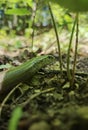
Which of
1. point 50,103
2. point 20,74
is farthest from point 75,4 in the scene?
point 20,74

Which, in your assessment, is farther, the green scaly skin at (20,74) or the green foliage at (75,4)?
the green scaly skin at (20,74)

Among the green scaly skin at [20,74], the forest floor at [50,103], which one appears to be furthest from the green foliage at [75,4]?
the green scaly skin at [20,74]

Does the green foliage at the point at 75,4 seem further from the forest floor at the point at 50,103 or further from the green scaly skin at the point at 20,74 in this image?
the green scaly skin at the point at 20,74

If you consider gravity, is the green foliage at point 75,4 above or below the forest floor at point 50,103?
above

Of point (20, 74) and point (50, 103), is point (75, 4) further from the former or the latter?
point (20, 74)

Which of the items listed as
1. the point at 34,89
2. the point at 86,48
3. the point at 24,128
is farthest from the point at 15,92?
the point at 86,48

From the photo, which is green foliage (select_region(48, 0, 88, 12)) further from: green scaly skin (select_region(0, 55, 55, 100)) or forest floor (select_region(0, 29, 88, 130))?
green scaly skin (select_region(0, 55, 55, 100))

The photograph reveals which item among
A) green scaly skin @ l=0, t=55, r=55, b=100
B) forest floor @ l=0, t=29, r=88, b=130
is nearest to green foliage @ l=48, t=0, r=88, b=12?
forest floor @ l=0, t=29, r=88, b=130

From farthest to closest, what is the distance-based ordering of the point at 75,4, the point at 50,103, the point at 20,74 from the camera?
the point at 20,74 < the point at 50,103 < the point at 75,4

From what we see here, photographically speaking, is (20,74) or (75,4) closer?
(75,4)
